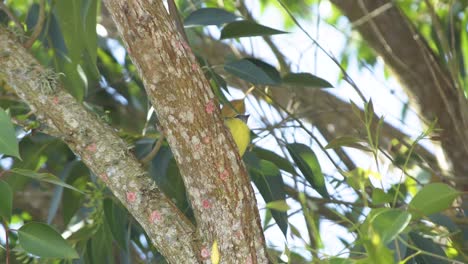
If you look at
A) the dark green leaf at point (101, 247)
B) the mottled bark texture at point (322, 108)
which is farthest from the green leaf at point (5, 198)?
the mottled bark texture at point (322, 108)

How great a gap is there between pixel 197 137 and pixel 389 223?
0.95ft

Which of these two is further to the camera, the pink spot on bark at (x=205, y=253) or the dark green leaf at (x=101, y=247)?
→ the dark green leaf at (x=101, y=247)

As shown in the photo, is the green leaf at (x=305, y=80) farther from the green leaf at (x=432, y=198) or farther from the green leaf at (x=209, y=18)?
the green leaf at (x=432, y=198)

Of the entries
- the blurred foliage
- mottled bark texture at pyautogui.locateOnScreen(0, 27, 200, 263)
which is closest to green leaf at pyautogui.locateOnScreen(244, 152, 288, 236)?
the blurred foliage

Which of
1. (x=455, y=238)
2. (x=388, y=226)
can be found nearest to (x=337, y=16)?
(x=455, y=238)

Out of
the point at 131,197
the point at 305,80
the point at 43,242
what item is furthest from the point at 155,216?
the point at 305,80

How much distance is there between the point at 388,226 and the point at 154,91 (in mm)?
343

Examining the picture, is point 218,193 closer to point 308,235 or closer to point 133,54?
point 133,54

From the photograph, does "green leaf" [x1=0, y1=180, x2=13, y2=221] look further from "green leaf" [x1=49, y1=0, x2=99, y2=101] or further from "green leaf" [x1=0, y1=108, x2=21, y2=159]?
"green leaf" [x1=49, y1=0, x2=99, y2=101]

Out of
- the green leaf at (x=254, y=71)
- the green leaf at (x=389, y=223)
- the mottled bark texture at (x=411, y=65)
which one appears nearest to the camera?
the green leaf at (x=389, y=223)

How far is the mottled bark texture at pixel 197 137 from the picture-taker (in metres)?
0.89

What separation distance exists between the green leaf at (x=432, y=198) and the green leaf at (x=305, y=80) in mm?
480

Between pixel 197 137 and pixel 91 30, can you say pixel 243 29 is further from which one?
pixel 197 137

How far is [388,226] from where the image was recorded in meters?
0.65
